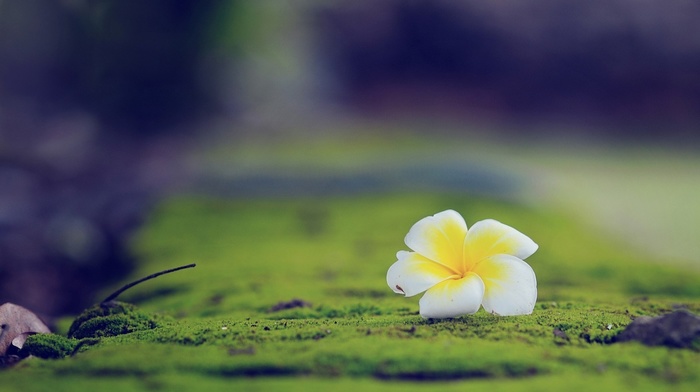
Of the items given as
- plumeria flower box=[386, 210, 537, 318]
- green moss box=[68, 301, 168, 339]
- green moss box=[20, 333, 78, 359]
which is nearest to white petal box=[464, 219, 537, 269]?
plumeria flower box=[386, 210, 537, 318]

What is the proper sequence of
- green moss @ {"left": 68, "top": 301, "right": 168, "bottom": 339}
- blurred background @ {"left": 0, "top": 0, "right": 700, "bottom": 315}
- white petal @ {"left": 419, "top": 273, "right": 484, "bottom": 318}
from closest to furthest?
1. white petal @ {"left": 419, "top": 273, "right": 484, "bottom": 318}
2. green moss @ {"left": 68, "top": 301, "right": 168, "bottom": 339}
3. blurred background @ {"left": 0, "top": 0, "right": 700, "bottom": 315}

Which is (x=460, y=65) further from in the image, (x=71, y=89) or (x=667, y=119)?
(x=71, y=89)

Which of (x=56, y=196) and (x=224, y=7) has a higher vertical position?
(x=224, y=7)

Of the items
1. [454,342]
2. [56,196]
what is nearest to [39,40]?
[56,196]

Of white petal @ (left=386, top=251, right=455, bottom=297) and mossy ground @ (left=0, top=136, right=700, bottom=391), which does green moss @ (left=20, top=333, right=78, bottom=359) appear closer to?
mossy ground @ (left=0, top=136, right=700, bottom=391)

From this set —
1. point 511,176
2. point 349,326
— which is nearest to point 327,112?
point 511,176
